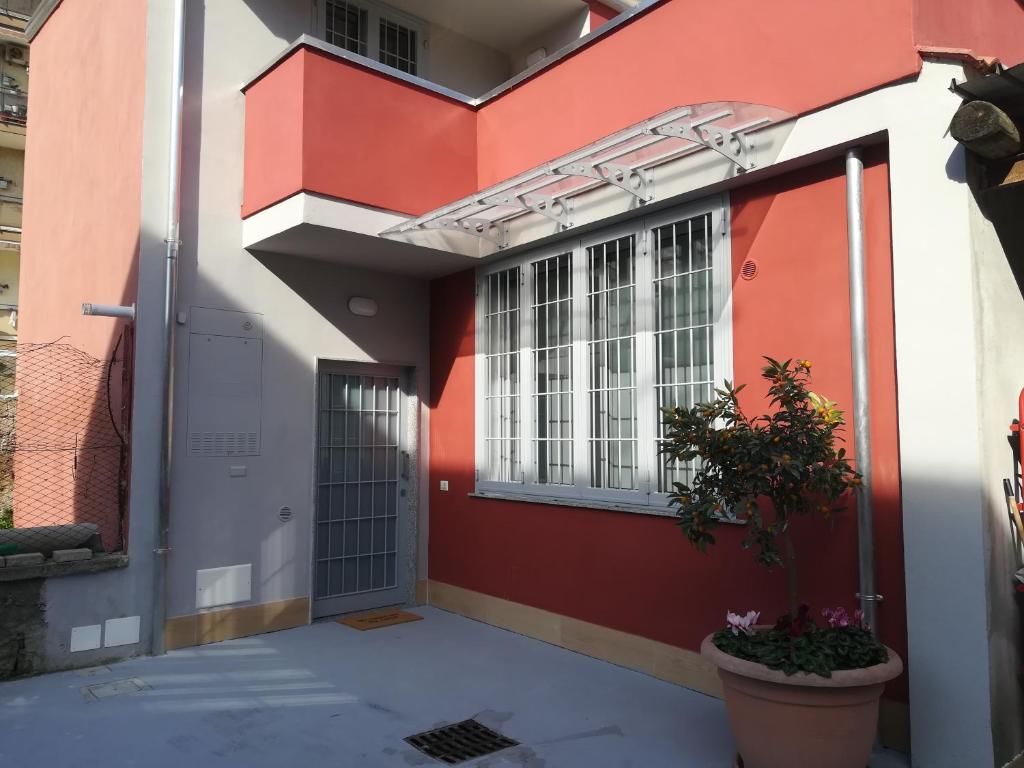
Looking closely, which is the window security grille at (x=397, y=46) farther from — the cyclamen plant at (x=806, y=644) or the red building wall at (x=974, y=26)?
the cyclamen plant at (x=806, y=644)

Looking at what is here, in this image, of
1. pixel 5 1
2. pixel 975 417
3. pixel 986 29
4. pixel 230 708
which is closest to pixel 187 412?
pixel 230 708

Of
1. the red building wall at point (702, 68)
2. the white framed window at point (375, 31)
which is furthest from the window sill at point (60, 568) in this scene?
the white framed window at point (375, 31)

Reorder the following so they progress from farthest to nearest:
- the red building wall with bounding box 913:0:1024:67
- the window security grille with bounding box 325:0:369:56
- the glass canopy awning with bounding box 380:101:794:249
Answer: the window security grille with bounding box 325:0:369:56
the glass canopy awning with bounding box 380:101:794:249
the red building wall with bounding box 913:0:1024:67

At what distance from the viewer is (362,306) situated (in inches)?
276

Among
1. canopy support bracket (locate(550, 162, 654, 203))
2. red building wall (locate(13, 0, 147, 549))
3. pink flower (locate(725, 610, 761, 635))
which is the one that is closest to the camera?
pink flower (locate(725, 610, 761, 635))

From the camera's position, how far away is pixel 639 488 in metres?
Result: 5.36

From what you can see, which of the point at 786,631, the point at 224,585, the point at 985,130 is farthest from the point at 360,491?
the point at 985,130

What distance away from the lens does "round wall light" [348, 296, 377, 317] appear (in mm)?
6961

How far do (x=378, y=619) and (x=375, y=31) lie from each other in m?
5.50

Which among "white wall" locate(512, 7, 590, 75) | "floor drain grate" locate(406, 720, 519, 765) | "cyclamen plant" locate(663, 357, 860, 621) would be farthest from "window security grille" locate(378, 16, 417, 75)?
"floor drain grate" locate(406, 720, 519, 765)

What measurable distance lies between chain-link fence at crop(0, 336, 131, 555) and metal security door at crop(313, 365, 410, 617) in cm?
162

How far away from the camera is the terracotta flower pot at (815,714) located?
3.36 meters

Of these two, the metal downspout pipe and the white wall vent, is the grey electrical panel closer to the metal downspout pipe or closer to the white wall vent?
the metal downspout pipe

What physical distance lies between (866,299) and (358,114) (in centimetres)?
393
